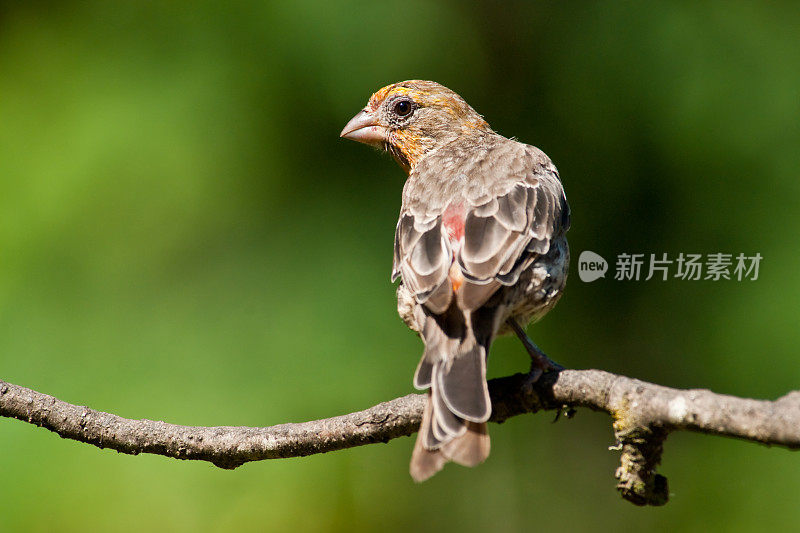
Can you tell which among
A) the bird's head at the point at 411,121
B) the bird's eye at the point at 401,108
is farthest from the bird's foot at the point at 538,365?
the bird's eye at the point at 401,108

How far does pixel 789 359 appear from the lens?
4754 mm

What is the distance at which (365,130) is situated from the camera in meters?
5.07

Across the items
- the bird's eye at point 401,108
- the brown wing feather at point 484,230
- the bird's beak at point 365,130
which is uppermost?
the bird's eye at point 401,108

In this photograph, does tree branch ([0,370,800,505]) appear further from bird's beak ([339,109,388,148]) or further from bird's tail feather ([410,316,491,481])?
bird's beak ([339,109,388,148])

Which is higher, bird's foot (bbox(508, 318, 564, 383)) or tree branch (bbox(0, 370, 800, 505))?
bird's foot (bbox(508, 318, 564, 383))

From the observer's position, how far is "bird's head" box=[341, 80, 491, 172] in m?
5.09

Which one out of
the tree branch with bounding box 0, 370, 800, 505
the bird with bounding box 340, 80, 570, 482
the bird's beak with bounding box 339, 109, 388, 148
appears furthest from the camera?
the bird's beak with bounding box 339, 109, 388, 148

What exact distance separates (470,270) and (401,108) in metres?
2.07

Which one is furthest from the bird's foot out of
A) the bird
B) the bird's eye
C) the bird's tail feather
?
the bird's eye

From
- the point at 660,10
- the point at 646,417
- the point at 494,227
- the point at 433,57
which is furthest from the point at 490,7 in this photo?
the point at 646,417

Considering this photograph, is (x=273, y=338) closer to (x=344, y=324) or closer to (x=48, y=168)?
(x=344, y=324)

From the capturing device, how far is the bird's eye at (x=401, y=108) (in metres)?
5.16

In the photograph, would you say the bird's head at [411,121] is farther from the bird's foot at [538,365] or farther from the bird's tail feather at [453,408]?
the bird's tail feather at [453,408]

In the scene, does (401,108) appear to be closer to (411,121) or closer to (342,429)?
(411,121)
